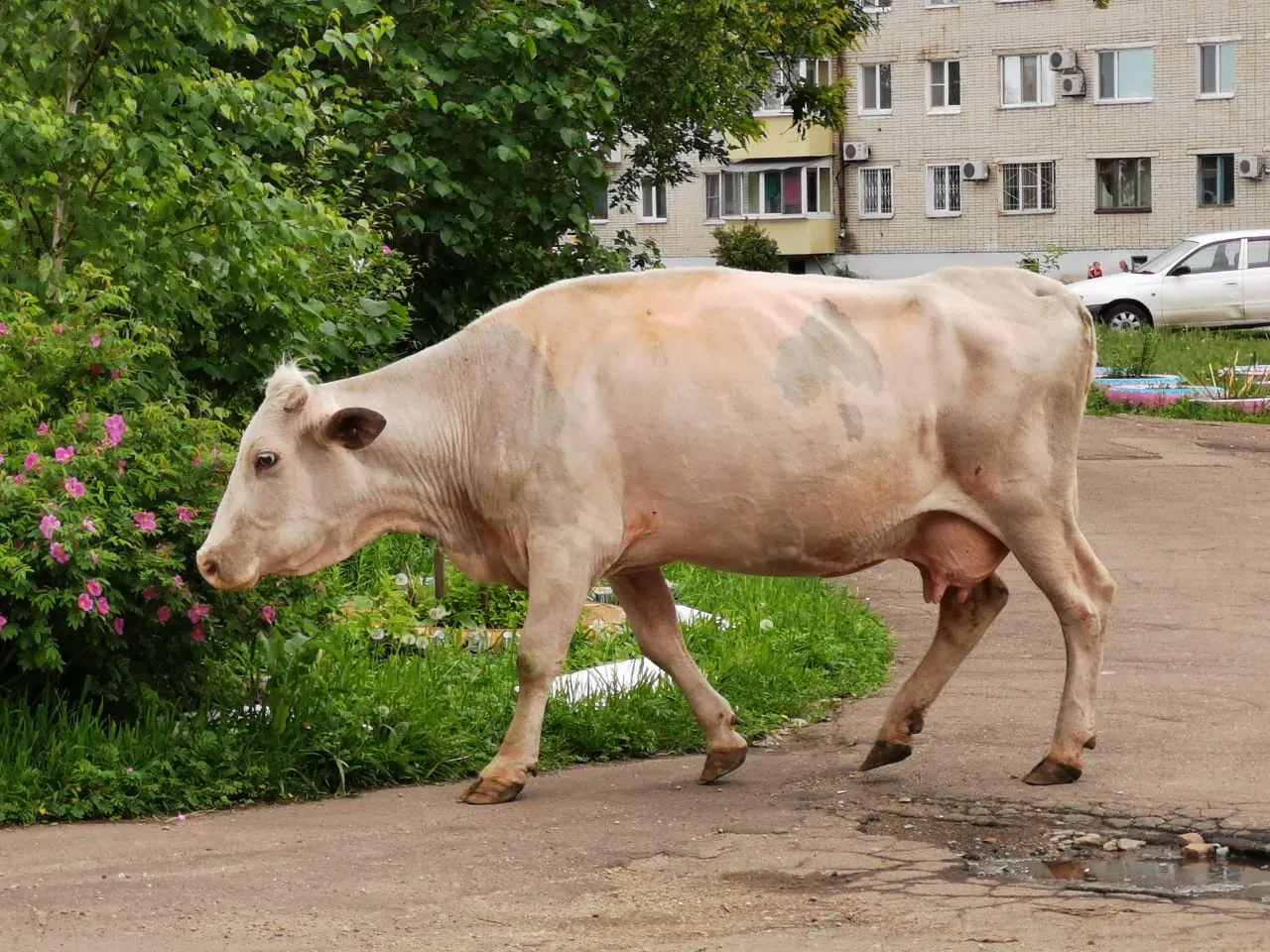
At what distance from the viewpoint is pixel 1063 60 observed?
50344 mm

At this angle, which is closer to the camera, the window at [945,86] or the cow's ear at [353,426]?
the cow's ear at [353,426]

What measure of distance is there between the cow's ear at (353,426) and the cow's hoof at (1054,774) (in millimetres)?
2565

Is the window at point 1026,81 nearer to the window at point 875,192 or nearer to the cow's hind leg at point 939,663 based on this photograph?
the window at point 875,192

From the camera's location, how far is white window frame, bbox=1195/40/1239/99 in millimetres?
48844

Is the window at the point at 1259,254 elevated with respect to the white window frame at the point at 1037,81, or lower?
lower

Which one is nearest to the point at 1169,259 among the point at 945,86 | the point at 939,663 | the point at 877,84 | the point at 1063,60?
the point at 1063,60

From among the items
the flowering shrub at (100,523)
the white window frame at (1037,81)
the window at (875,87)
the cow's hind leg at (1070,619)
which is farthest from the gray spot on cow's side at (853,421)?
the window at (875,87)

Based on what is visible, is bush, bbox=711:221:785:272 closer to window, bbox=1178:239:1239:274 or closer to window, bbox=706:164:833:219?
window, bbox=706:164:833:219

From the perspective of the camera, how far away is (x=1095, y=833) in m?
6.78

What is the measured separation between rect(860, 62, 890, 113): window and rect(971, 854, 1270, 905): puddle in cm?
4796

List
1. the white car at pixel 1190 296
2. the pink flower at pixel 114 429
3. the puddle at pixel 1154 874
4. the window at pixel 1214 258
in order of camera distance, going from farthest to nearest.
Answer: the window at pixel 1214 258 < the white car at pixel 1190 296 < the pink flower at pixel 114 429 < the puddle at pixel 1154 874

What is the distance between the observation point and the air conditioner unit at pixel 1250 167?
47.9 m

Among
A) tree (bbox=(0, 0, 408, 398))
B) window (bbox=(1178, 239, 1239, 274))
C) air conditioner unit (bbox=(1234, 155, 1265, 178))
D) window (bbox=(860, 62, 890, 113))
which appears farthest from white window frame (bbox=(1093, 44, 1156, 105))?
tree (bbox=(0, 0, 408, 398))

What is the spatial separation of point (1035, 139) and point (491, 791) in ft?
152
